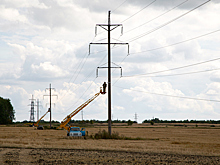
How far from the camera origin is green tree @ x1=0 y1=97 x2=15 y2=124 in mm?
175363

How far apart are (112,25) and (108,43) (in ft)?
8.68

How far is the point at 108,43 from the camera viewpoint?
165 feet

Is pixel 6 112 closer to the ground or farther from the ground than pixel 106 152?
farther from the ground

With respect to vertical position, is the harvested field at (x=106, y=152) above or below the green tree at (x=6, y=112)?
below

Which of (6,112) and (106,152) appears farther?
(6,112)

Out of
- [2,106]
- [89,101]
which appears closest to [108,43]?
[89,101]

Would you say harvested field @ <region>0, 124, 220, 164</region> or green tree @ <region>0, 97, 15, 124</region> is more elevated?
green tree @ <region>0, 97, 15, 124</region>

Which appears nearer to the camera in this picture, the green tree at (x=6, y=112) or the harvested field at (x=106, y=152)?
the harvested field at (x=106, y=152)

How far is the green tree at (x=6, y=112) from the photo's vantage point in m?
175

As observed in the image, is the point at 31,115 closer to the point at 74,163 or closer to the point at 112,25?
the point at 112,25

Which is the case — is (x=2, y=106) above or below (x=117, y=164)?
above

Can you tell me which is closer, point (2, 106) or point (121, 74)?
point (121, 74)

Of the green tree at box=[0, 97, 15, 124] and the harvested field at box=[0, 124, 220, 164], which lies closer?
the harvested field at box=[0, 124, 220, 164]

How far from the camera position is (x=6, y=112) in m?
179
